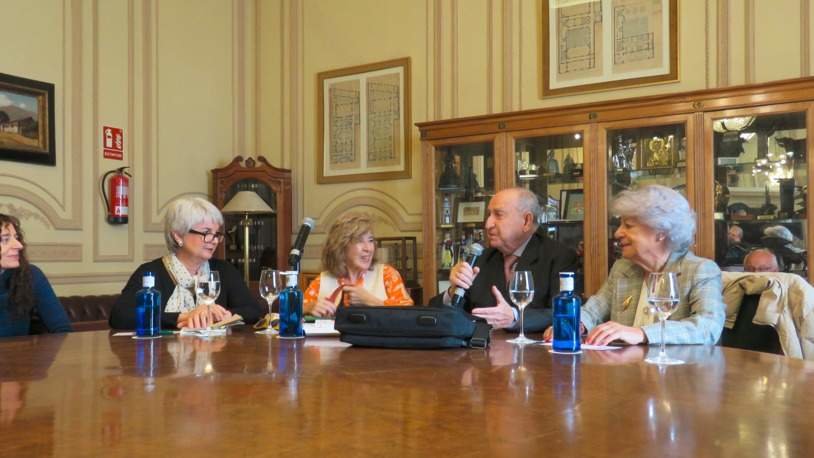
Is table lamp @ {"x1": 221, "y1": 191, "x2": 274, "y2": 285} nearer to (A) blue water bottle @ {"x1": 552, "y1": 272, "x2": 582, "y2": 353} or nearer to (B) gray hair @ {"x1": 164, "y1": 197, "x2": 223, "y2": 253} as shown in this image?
(B) gray hair @ {"x1": 164, "y1": 197, "x2": 223, "y2": 253}

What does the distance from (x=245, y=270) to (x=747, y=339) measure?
3.68 m

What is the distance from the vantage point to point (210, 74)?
5.75 m

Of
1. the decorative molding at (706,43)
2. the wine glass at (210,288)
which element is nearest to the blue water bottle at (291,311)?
the wine glass at (210,288)

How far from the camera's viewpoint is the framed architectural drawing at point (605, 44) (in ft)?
14.4

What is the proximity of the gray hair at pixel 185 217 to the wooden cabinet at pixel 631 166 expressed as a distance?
1935 millimetres

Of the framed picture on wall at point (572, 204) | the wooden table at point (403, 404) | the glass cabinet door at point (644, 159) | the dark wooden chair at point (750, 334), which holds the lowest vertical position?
the dark wooden chair at point (750, 334)

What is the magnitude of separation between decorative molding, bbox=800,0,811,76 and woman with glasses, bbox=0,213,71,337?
12.4 ft

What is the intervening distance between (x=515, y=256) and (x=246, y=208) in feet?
8.92

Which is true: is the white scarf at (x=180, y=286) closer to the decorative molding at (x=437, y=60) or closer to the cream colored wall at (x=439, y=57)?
the cream colored wall at (x=439, y=57)

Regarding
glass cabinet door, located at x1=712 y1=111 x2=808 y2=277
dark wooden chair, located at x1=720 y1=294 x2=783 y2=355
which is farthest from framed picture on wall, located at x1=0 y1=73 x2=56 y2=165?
dark wooden chair, located at x1=720 y1=294 x2=783 y2=355

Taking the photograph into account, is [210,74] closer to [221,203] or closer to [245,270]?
[221,203]

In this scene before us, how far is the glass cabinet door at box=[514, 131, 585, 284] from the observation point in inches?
166

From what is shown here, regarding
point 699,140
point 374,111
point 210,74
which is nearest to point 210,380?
point 699,140

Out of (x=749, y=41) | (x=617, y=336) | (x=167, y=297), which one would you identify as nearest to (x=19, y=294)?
(x=167, y=297)
